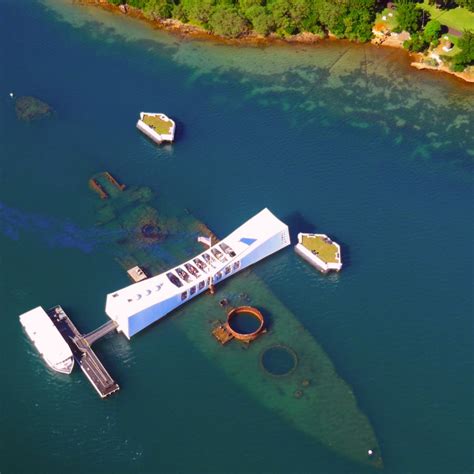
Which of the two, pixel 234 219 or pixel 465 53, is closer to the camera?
pixel 234 219

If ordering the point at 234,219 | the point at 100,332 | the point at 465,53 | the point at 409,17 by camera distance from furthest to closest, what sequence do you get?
the point at 409,17 → the point at 465,53 → the point at 234,219 → the point at 100,332

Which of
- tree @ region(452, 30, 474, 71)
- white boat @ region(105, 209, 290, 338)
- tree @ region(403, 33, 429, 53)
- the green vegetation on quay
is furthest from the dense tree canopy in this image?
white boat @ region(105, 209, 290, 338)

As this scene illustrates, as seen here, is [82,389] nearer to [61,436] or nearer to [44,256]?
[61,436]

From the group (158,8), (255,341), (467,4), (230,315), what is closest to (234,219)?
(230,315)

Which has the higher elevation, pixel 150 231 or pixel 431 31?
pixel 431 31

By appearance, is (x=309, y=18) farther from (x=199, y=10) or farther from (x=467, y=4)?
(x=467, y=4)

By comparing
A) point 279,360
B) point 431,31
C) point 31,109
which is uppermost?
point 431,31

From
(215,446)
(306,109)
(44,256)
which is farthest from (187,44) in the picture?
(215,446)
